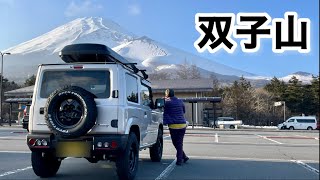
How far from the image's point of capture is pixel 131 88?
8.18 meters

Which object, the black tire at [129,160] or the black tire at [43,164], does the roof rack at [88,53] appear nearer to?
the black tire at [129,160]

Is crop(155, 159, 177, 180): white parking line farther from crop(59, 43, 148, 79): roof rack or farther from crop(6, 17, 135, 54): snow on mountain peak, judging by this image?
crop(6, 17, 135, 54): snow on mountain peak

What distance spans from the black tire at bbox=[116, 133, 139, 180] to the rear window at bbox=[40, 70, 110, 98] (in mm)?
1004

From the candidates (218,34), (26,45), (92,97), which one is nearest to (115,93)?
(92,97)

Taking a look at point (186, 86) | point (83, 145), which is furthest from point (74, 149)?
point (186, 86)

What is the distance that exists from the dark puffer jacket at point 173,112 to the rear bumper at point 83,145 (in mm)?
2986

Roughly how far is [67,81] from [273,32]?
12.7 ft

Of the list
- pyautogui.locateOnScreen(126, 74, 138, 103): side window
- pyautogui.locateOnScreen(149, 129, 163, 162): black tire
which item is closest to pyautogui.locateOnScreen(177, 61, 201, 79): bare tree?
pyautogui.locateOnScreen(149, 129, 163, 162): black tire

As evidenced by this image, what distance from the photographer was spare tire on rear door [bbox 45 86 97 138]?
22.9ft

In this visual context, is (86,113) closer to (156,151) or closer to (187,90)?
(156,151)

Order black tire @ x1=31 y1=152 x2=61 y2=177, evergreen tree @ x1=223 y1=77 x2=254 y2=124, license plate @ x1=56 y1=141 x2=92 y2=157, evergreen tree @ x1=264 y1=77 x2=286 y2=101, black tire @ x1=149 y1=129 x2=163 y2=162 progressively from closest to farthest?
license plate @ x1=56 y1=141 x2=92 y2=157 → black tire @ x1=31 y1=152 x2=61 y2=177 → black tire @ x1=149 y1=129 x2=163 y2=162 → evergreen tree @ x1=223 y1=77 x2=254 y2=124 → evergreen tree @ x1=264 y1=77 x2=286 y2=101

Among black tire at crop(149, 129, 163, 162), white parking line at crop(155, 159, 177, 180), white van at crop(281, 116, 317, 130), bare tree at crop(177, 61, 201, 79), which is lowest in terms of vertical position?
white van at crop(281, 116, 317, 130)

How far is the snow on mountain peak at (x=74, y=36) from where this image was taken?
133 metres

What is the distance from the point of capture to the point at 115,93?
733 cm
